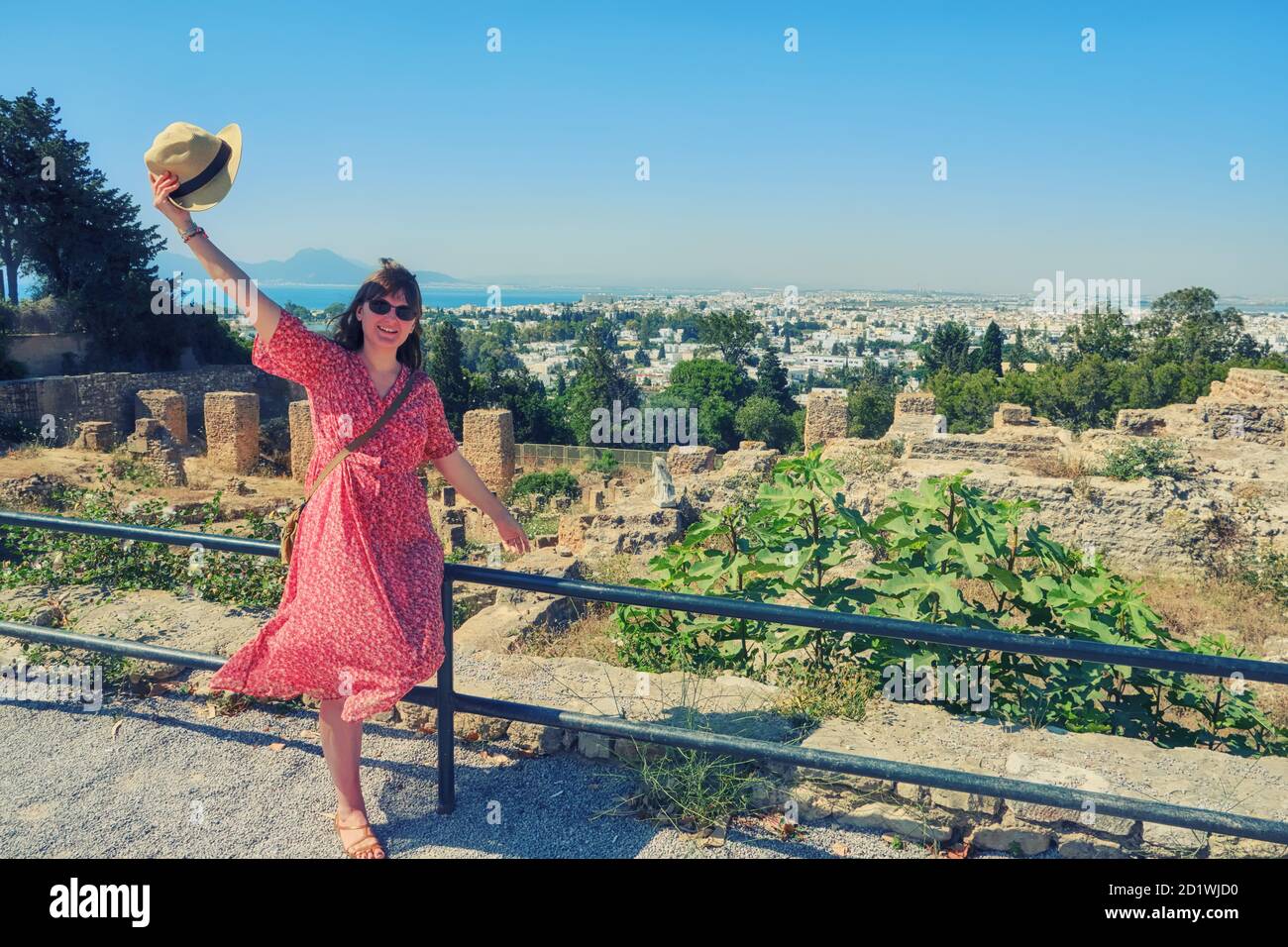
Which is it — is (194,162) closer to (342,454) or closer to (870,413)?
(342,454)

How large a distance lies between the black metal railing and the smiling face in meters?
0.71

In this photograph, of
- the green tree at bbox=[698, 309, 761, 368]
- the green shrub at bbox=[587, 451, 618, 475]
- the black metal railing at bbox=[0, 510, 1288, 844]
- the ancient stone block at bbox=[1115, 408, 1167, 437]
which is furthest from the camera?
the green tree at bbox=[698, 309, 761, 368]

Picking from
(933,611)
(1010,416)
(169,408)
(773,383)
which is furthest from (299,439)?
(773,383)

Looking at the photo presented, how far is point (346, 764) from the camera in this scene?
2.73 m

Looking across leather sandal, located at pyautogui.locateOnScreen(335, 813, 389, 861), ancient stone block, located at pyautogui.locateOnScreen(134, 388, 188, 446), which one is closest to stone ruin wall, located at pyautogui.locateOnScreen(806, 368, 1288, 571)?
leather sandal, located at pyautogui.locateOnScreen(335, 813, 389, 861)

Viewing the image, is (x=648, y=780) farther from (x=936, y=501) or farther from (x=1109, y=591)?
(x=1109, y=591)

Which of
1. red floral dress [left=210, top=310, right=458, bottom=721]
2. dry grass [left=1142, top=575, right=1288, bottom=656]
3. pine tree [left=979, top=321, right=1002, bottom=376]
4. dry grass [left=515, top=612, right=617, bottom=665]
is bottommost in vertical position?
dry grass [left=1142, top=575, right=1288, bottom=656]

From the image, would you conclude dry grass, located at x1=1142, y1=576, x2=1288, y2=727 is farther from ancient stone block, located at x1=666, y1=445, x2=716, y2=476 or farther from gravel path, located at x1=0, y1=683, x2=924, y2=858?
ancient stone block, located at x1=666, y1=445, x2=716, y2=476

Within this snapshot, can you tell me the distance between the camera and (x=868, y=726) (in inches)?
131

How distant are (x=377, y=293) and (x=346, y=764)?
4.44 ft

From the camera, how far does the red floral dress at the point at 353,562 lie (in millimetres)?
2590

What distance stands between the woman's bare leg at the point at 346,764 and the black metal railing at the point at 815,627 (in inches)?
10.9

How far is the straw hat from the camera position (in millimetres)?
2443

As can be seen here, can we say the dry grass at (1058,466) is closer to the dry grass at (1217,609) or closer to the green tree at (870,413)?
A: the dry grass at (1217,609)
